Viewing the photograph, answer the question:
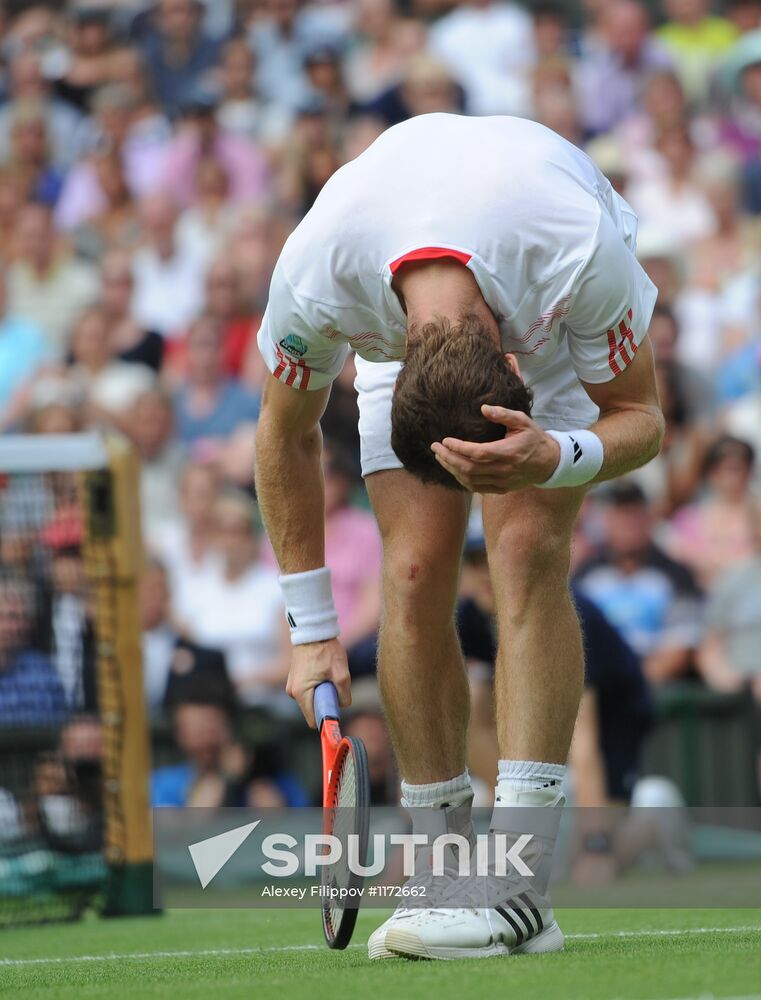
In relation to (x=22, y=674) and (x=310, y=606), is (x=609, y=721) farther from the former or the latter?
(x=310, y=606)

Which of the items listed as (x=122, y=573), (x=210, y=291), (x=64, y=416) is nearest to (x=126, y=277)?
(x=210, y=291)

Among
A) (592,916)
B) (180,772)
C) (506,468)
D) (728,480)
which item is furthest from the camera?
(728,480)

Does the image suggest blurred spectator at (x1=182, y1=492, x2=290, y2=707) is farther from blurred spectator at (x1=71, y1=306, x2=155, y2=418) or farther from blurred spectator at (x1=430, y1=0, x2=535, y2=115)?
blurred spectator at (x1=430, y1=0, x2=535, y2=115)

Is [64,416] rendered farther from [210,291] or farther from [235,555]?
[210,291]

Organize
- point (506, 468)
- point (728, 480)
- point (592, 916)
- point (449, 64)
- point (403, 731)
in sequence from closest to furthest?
1. point (506, 468)
2. point (403, 731)
3. point (592, 916)
4. point (728, 480)
5. point (449, 64)

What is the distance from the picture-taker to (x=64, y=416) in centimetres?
988

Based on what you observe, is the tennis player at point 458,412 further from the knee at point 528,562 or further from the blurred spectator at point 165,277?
the blurred spectator at point 165,277

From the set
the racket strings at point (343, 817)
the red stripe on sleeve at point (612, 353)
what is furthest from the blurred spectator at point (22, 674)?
the red stripe on sleeve at point (612, 353)

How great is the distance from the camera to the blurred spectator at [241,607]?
970 centimetres

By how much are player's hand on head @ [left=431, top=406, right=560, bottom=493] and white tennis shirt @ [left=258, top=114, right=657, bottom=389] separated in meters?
0.37

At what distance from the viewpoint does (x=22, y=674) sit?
7.38 meters

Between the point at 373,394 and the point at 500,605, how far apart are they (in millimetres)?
719

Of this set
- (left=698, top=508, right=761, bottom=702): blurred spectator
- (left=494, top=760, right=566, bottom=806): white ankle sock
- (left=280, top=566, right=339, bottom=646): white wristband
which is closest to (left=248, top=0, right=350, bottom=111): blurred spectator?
(left=698, top=508, right=761, bottom=702): blurred spectator

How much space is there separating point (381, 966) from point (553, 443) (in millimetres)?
1196
